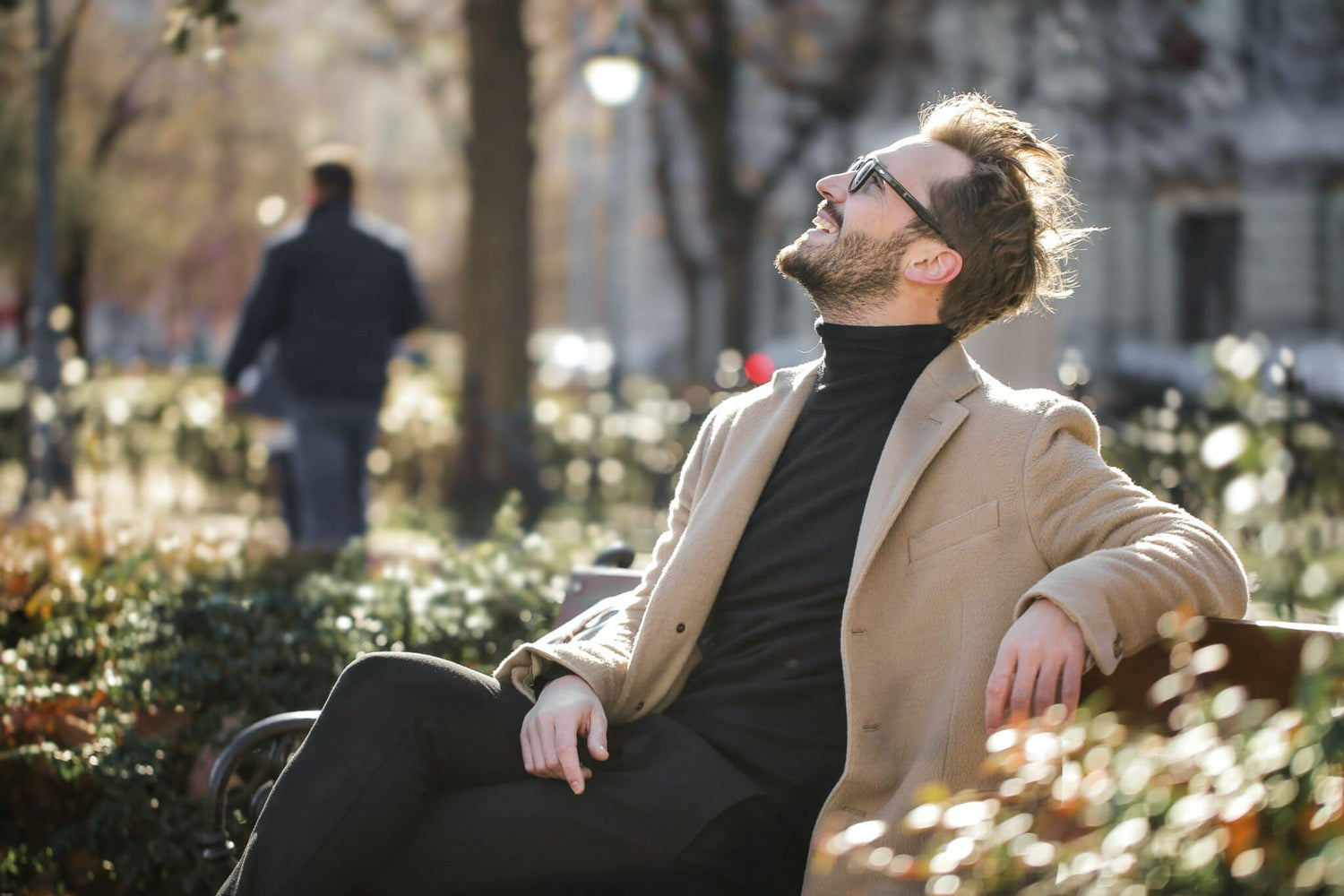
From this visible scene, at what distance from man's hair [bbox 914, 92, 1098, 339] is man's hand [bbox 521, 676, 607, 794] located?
1.02m

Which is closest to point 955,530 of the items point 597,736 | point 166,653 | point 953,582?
point 953,582

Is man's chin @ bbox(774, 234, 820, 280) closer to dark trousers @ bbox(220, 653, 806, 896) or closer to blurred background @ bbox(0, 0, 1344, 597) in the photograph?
blurred background @ bbox(0, 0, 1344, 597)

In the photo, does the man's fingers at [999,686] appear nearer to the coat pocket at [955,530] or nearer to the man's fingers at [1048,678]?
the man's fingers at [1048,678]

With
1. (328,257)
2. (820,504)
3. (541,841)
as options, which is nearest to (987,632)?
(820,504)

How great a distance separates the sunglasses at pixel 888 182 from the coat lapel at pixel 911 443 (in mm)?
257

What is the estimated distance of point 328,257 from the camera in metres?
8.18

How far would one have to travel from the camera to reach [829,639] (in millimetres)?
2842

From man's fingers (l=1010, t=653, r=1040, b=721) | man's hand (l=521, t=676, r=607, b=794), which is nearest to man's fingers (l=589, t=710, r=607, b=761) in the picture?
man's hand (l=521, t=676, r=607, b=794)

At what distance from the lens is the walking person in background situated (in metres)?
8.13

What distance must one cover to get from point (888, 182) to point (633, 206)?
134 ft

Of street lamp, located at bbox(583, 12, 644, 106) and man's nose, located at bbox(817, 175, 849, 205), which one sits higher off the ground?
street lamp, located at bbox(583, 12, 644, 106)

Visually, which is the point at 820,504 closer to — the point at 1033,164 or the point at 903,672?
the point at 903,672

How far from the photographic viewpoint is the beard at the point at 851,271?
306 centimetres

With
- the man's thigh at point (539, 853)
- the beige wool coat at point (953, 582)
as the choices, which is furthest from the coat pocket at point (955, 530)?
the man's thigh at point (539, 853)
